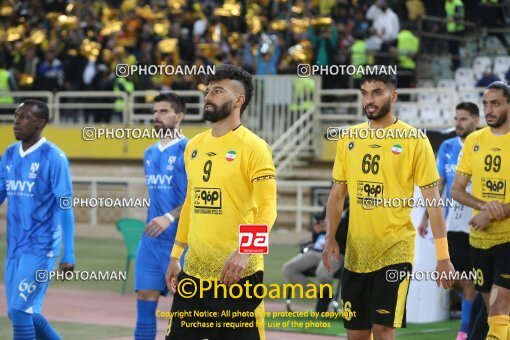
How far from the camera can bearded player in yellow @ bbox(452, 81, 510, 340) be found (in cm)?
975

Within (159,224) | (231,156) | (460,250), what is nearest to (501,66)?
(460,250)

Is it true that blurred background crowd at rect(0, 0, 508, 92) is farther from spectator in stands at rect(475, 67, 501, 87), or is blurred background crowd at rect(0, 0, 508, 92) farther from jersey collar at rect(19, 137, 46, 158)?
jersey collar at rect(19, 137, 46, 158)

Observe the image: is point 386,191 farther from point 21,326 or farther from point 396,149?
point 21,326

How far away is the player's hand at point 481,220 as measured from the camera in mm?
9797

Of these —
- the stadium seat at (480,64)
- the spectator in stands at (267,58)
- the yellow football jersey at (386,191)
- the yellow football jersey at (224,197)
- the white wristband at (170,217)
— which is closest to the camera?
the yellow football jersey at (224,197)

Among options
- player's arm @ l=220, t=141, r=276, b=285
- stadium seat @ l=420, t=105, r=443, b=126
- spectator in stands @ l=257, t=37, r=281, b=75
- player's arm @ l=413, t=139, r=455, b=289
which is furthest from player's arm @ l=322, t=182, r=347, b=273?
spectator in stands @ l=257, t=37, r=281, b=75

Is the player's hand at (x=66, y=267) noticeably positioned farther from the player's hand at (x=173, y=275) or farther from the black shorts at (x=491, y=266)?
the black shorts at (x=491, y=266)

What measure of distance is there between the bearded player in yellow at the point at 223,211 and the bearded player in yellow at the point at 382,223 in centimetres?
101

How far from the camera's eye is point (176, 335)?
781cm

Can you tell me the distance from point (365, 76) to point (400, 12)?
64.2ft

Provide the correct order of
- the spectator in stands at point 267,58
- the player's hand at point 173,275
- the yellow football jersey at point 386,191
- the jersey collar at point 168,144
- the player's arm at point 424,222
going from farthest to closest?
1. the spectator in stands at point 267,58
2. the player's arm at point 424,222
3. the jersey collar at point 168,144
4. the yellow football jersey at point 386,191
5. the player's hand at point 173,275

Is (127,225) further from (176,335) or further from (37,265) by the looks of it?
(176,335)

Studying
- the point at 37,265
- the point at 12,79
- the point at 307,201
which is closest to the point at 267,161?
the point at 37,265

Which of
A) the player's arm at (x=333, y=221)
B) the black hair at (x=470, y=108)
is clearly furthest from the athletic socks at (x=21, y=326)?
the black hair at (x=470, y=108)
